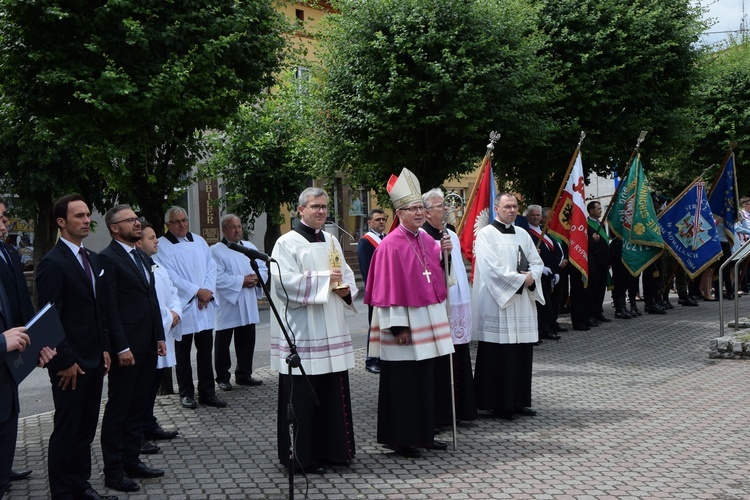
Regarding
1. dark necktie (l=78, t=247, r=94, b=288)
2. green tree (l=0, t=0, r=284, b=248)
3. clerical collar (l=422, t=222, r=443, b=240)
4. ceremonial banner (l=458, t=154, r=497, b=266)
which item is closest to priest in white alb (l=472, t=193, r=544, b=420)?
clerical collar (l=422, t=222, r=443, b=240)

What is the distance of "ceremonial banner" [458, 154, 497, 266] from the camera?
11023mm

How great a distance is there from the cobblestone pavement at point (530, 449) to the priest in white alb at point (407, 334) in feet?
0.84

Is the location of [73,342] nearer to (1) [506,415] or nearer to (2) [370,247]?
(1) [506,415]

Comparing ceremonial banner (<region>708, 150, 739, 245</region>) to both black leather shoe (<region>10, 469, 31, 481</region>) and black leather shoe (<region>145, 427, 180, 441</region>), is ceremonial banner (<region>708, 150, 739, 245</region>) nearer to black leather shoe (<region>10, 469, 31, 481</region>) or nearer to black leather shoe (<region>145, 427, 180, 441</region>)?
black leather shoe (<region>145, 427, 180, 441</region>)

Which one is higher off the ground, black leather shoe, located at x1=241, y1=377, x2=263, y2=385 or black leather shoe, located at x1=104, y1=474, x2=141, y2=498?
black leather shoe, located at x1=241, y1=377, x2=263, y2=385

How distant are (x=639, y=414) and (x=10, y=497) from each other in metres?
5.73

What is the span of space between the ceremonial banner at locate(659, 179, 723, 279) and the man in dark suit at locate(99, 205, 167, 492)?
1271 cm

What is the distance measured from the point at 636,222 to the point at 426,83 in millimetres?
4907

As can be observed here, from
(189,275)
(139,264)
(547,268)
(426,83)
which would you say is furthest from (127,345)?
(547,268)

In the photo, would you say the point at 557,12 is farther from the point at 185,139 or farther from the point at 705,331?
the point at 185,139

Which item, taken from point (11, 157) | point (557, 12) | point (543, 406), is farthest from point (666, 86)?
point (11, 157)

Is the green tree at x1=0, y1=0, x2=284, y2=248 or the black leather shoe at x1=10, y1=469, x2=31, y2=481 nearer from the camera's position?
the black leather shoe at x1=10, y1=469, x2=31, y2=481

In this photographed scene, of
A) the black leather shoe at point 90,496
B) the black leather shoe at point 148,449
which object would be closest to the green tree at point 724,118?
the black leather shoe at point 148,449

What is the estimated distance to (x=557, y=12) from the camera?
17438 millimetres
